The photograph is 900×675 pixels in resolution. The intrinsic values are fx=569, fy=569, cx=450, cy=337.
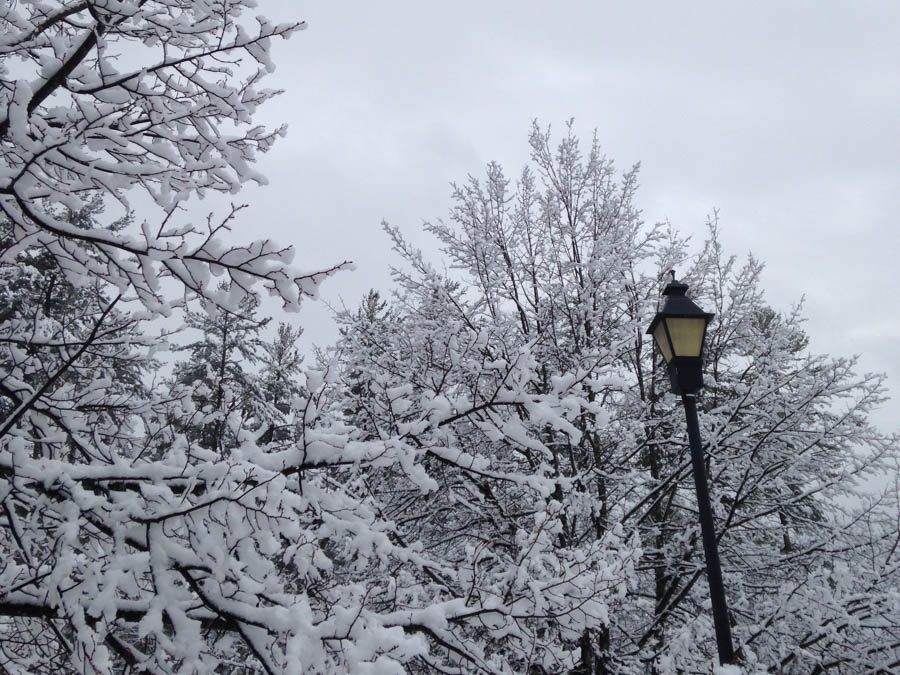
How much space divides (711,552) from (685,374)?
3.78ft

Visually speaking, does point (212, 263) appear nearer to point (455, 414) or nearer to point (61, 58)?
point (455, 414)

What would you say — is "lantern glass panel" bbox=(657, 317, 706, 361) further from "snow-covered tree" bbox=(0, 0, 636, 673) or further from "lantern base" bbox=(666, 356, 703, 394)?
"snow-covered tree" bbox=(0, 0, 636, 673)

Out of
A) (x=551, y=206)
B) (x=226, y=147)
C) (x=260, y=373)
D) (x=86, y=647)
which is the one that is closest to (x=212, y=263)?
(x=226, y=147)

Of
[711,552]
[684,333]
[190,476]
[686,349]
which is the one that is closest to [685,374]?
[686,349]

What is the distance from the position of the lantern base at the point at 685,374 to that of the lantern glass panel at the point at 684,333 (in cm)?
5

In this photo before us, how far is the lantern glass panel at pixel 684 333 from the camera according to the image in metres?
3.99

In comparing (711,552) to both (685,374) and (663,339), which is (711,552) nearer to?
(685,374)

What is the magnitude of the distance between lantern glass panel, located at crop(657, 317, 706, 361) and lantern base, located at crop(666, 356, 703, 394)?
52 mm

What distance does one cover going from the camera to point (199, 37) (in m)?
2.97

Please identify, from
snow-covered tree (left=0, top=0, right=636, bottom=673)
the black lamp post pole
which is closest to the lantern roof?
the black lamp post pole

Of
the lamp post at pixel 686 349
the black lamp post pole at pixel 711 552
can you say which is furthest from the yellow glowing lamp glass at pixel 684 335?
the black lamp post pole at pixel 711 552

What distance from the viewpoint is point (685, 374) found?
3.93 m

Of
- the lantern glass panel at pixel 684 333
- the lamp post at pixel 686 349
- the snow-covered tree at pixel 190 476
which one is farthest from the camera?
the lantern glass panel at pixel 684 333

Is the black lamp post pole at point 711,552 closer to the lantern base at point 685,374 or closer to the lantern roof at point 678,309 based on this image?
the lantern base at point 685,374
